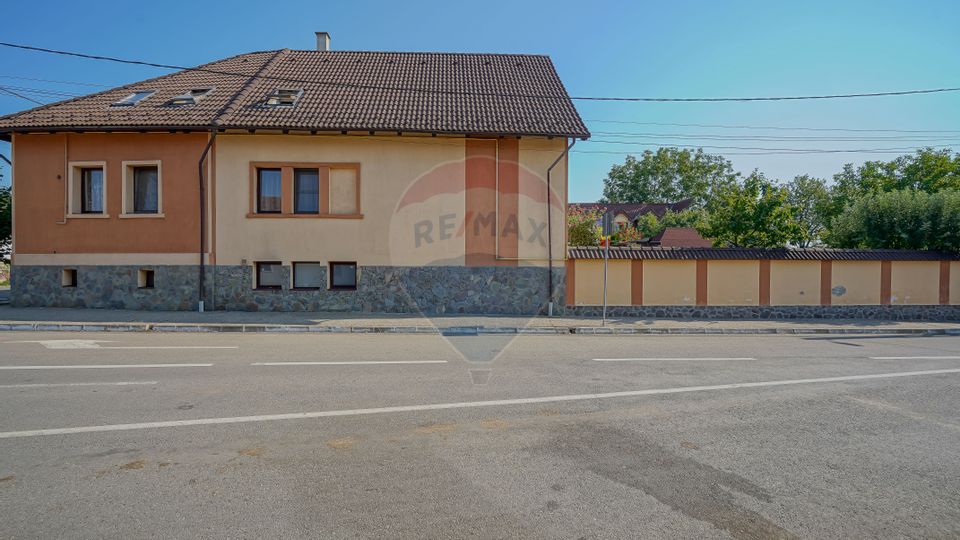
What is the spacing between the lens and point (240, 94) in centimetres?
1647

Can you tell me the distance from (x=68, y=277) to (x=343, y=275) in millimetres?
8362

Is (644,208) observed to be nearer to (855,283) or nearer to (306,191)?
(855,283)

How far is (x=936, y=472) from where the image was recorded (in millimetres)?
3980

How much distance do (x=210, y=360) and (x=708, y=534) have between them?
7.64 m

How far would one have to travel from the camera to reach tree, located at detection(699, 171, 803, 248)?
19.0 metres

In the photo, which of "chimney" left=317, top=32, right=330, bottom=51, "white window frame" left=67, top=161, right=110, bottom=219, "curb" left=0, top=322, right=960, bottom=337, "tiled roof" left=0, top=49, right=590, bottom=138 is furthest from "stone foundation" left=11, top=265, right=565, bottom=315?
"chimney" left=317, top=32, right=330, bottom=51

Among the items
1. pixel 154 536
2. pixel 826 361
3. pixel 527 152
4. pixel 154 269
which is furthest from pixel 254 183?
pixel 826 361

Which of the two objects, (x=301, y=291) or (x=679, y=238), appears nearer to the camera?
(x=301, y=291)

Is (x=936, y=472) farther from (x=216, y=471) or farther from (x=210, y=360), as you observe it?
(x=210, y=360)

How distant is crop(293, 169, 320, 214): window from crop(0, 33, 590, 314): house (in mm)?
42

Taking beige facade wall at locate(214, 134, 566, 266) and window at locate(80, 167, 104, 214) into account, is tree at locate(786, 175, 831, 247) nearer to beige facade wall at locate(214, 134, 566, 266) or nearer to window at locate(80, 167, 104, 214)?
beige facade wall at locate(214, 134, 566, 266)

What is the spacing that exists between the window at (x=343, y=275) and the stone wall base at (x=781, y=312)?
673cm

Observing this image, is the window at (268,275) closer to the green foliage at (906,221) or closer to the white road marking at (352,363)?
the white road marking at (352,363)

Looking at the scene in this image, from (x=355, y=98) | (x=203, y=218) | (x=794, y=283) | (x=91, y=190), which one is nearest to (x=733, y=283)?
(x=794, y=283)
